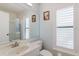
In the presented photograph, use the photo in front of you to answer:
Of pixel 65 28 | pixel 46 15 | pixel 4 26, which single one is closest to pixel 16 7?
pixel 4 26

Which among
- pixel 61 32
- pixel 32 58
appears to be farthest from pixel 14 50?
pixel 61 32

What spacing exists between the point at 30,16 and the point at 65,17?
23.8 inches

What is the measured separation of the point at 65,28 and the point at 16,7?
35.0 inches

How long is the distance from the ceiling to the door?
0.27ft

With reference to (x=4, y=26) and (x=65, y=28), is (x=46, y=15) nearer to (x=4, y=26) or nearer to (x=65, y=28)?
(x=65, y=28)

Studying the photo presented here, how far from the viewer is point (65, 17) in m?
1.55

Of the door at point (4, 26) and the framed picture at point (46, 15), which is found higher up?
the framed picture at point (46, 15)

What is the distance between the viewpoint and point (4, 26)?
126 centimetres

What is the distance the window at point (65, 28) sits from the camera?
4.96ft

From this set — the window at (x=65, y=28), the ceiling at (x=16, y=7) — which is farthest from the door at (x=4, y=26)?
the window at (x=65, y=28)

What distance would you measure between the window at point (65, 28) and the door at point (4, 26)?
33.1 inches

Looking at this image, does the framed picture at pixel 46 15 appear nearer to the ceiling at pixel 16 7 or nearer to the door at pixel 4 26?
the ceiling at pixel 16 7

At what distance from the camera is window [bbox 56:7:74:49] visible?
151 centimetres

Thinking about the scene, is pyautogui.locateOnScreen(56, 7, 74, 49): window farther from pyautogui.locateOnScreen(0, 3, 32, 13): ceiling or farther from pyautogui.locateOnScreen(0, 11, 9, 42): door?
pyautogui.locateOnScreen(0, 11, 9, 42): door
